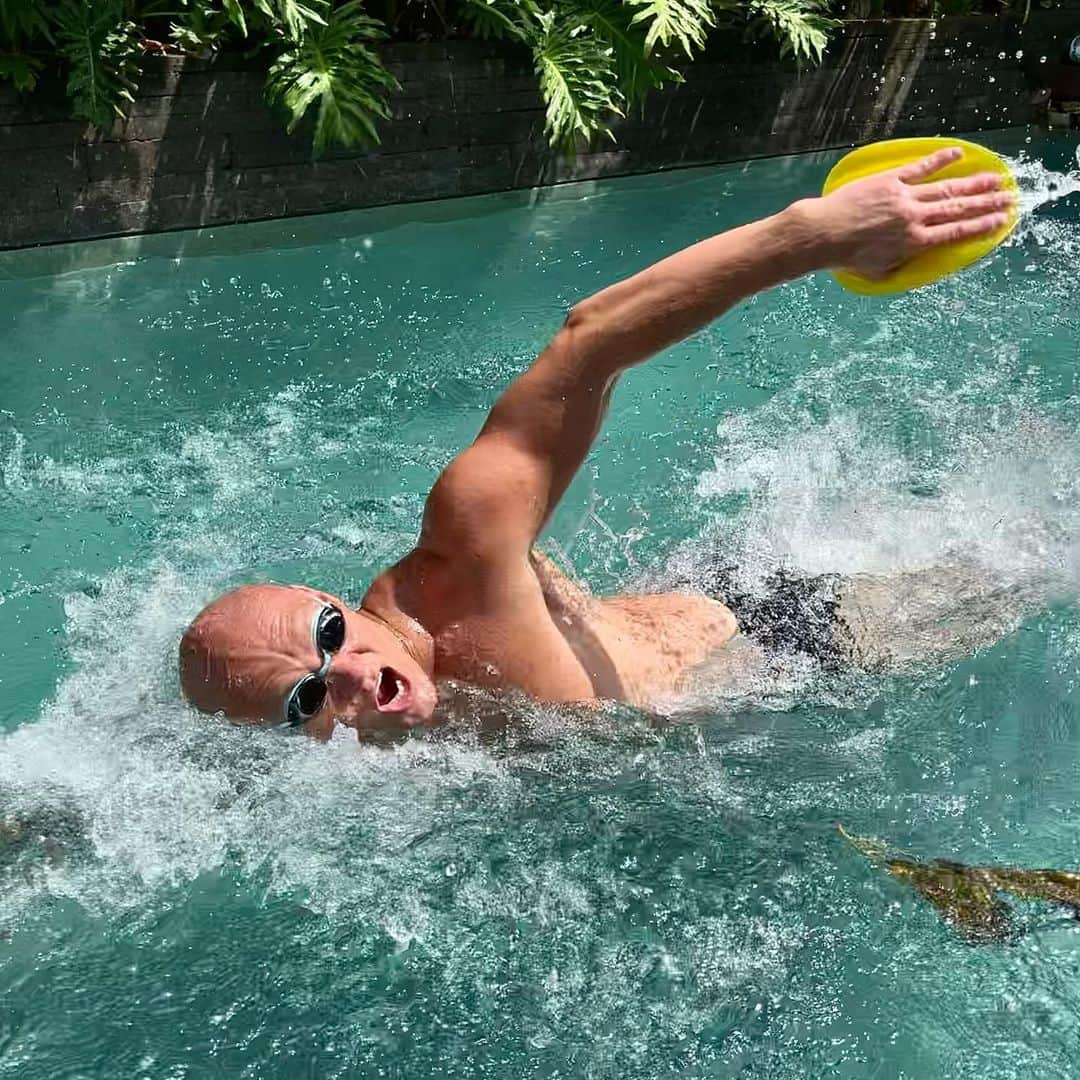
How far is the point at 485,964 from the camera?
279cm

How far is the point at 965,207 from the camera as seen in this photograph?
7.74ft

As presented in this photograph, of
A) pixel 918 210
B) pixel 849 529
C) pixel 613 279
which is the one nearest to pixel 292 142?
pixel 613 279

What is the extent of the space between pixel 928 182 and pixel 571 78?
503 cm

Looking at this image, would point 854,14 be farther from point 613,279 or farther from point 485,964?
point 485,964

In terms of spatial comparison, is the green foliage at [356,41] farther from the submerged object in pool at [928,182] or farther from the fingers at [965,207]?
the fingers at [965,207]

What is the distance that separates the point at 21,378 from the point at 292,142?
218 cm

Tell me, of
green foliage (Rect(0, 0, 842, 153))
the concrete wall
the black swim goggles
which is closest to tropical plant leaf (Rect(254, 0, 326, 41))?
green foliage (Rect(0, 0, 842, 153))

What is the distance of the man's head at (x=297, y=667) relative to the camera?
2.61m

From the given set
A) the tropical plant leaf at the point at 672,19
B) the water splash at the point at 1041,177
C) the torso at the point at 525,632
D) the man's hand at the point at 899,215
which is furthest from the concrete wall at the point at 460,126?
the man's hand at the point at 899,215

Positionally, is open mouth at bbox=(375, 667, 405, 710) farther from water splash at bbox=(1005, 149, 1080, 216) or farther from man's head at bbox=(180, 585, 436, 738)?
water splash at bbox=(1005, 149, 1080, 216)

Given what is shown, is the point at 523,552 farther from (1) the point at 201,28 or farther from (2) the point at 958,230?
(1) the point at 201,28

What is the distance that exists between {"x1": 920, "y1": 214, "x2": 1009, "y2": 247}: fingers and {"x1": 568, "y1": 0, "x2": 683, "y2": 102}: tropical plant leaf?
17.3 ft

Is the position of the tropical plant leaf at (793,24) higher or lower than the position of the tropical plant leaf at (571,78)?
higher

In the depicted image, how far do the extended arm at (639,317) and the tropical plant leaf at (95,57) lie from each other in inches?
172
